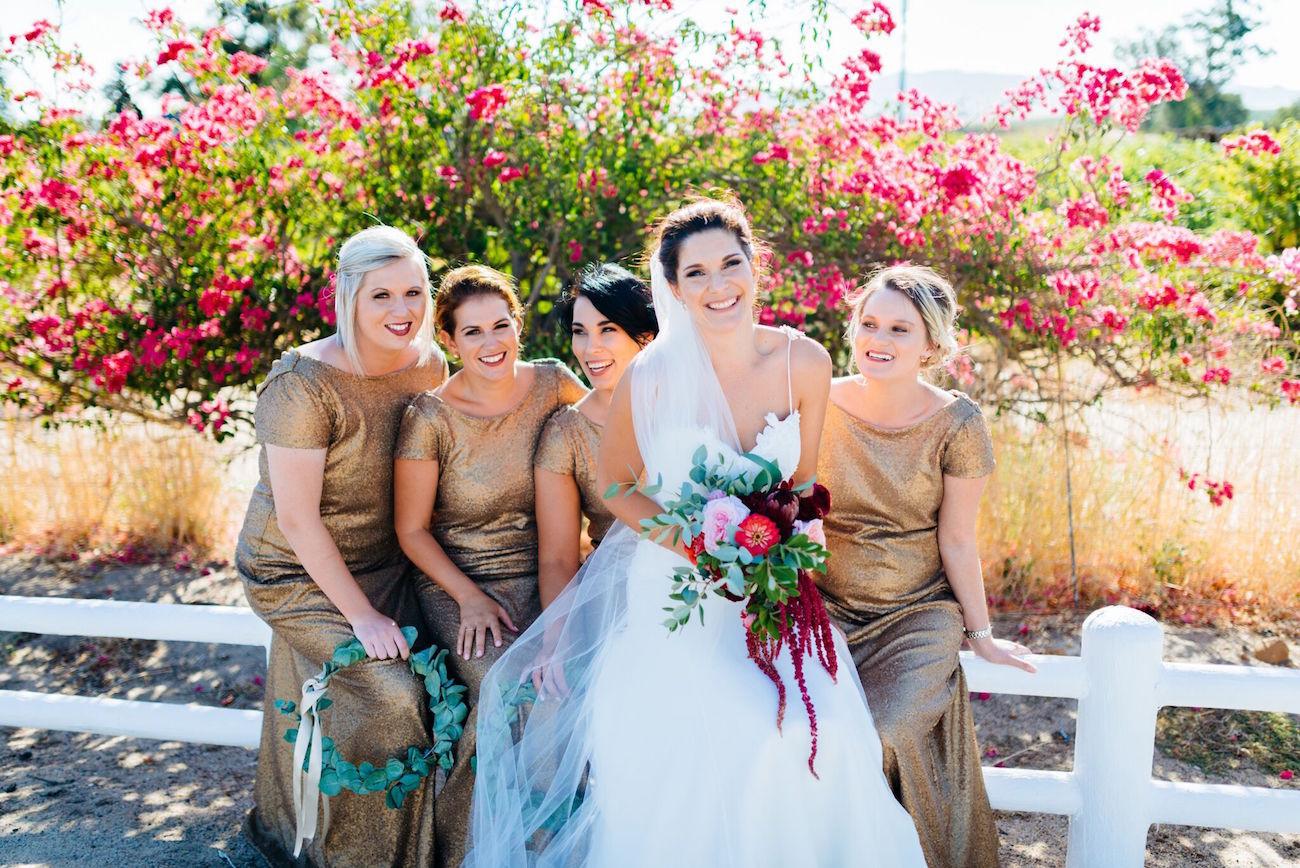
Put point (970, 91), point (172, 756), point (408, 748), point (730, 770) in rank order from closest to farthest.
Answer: point (730, 770) < point (408, 748) < point (172, 756) < point (970, 91)

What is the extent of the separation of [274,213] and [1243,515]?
5521 mm

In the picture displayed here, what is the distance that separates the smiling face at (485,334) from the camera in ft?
11.7

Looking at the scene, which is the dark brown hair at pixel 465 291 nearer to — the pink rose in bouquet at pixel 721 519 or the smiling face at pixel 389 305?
the smiling face at pixel 389 305

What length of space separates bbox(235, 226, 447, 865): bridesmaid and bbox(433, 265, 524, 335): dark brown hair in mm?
65

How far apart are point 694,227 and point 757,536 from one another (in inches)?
40.5

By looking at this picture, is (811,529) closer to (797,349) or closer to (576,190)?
(797,349)

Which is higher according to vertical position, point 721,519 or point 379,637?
point 721,519

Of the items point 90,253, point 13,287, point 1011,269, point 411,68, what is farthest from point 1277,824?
point 13,287

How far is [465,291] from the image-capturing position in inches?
143

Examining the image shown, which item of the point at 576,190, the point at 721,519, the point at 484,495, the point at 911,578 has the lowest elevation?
the point at 911,578

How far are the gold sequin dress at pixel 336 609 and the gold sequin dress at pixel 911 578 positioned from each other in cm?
139

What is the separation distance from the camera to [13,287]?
6555 millimetres

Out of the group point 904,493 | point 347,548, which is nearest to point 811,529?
point 904,493

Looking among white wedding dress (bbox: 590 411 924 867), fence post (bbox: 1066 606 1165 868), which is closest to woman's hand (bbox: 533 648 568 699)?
white wedding dress (bbox: 590 411 924 867)
